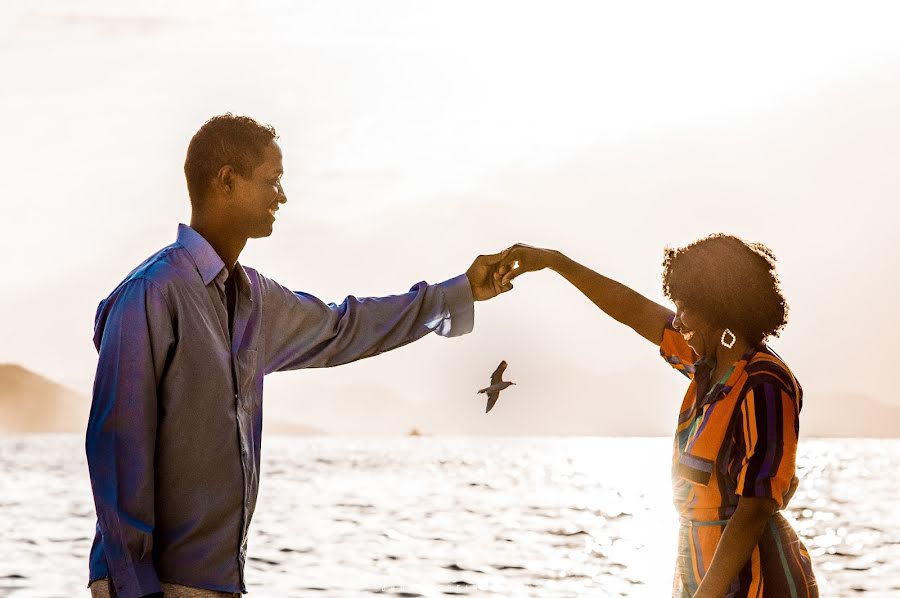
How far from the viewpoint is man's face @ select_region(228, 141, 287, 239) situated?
3871 millimetres

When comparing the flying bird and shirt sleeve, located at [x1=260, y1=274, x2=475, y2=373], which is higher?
shirt sleeve, located at [x1=260, y1=274, x2=475, y2=373]

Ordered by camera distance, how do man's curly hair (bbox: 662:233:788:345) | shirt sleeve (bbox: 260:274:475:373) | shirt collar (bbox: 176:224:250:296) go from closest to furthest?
shirt collar (bbox: 176:224:250:296) → man's curly hair (bbox: 662:233:788:345) → shirt sleeve (bbox: 260:274:475:373)

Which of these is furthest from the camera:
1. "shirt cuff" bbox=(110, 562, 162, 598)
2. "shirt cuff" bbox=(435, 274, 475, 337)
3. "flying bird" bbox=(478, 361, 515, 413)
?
"shirt cuff" bbox=(435, 274, 475, 337)

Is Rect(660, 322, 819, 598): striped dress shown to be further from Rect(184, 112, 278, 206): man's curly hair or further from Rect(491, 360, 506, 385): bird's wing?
Rect(184, 112, 278, 206): man's curly hair

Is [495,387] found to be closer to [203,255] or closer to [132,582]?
[203,255]

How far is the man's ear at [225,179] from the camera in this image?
12.5ft

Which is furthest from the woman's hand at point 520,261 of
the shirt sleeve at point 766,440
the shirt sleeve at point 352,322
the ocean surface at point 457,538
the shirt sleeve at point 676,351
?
the ocean surface at point 457,538

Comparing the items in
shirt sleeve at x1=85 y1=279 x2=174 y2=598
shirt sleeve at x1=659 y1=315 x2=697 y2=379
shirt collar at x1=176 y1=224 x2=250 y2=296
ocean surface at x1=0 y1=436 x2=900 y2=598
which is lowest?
ocean surface at x1=0 y1=436 x2=900 y2=598

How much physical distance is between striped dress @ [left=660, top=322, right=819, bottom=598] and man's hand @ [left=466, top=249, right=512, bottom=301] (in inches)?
49.1

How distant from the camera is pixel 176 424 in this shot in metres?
3.46

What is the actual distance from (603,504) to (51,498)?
16811mm

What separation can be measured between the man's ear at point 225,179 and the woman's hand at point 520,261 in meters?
1.52


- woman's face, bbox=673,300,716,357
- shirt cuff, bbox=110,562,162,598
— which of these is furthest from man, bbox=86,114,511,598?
woman's face, bbox=673,300,716,357

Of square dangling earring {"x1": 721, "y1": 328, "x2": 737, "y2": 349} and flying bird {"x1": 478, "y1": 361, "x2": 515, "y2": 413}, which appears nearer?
square dangling earring {"x1": 721, "y1": 328, "x2": 737, "y2": 349}
